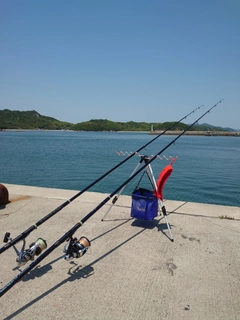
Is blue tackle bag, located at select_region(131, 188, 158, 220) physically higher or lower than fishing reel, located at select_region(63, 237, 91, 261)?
higher

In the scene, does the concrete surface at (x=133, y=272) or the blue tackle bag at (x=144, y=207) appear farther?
the blue tackle bag at (x=144, y=207)

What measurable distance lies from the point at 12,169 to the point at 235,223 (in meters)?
21.7

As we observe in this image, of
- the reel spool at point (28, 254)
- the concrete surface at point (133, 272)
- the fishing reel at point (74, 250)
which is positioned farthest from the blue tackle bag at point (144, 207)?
the reel spool at point (28, 254)

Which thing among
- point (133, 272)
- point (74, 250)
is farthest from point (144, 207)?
point (74, 250)

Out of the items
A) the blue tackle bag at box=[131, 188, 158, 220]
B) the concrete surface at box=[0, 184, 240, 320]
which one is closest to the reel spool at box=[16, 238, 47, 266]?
the concrete surface at box=[0, 184, 240, 320]

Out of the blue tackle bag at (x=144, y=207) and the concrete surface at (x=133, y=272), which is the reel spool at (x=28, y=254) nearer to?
the concrete surface at (x=133, y=272)

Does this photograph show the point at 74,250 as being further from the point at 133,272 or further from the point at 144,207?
the point at 144,207

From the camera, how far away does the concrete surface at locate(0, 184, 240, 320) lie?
9.68 ft

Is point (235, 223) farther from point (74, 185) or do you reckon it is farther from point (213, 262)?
point (74, 185)

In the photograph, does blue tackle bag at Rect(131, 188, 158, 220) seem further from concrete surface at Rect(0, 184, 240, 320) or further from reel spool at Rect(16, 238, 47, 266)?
reel spool at Rect(16, 238, 47, 266)

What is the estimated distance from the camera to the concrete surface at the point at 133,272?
2951 millimetres

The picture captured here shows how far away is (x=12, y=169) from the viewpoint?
23.4m

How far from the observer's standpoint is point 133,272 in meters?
3.67

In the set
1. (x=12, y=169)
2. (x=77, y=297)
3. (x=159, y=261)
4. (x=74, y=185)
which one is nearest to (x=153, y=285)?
(x=159, y=261)
